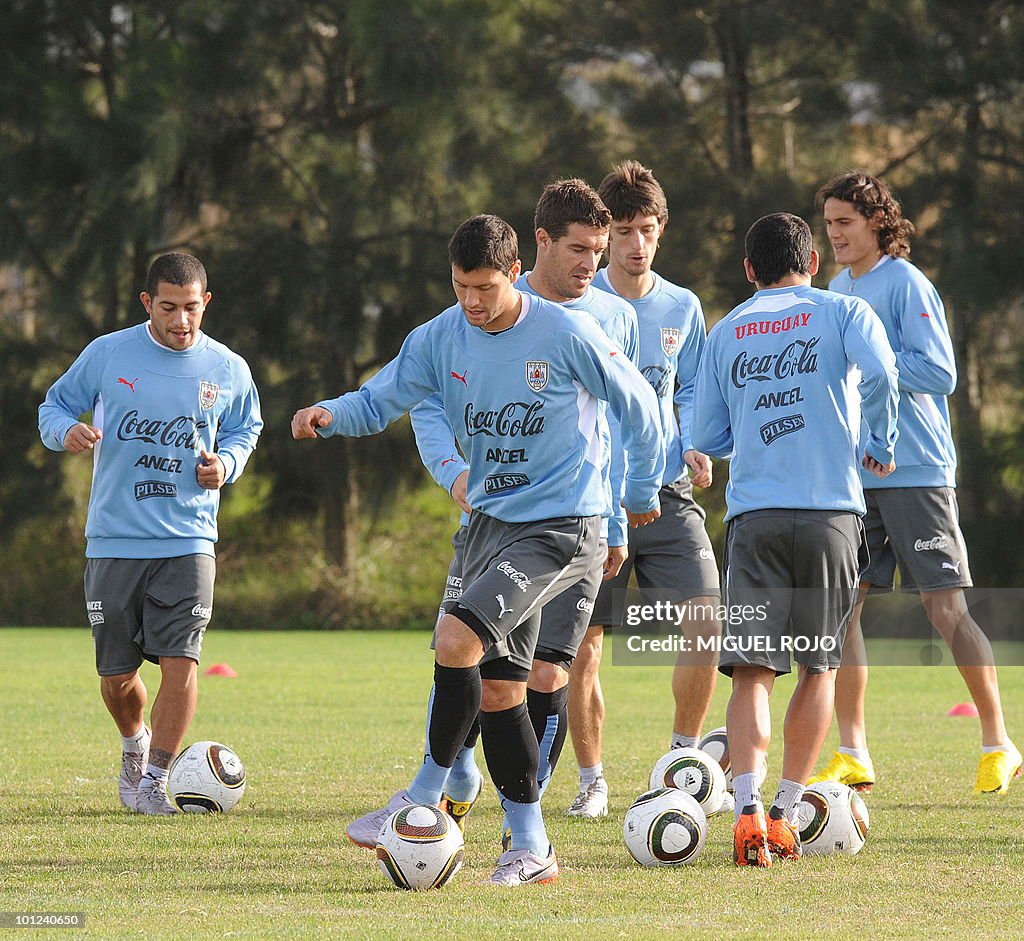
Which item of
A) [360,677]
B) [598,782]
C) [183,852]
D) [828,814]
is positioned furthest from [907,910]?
[360,677]

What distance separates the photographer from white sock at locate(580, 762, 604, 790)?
5.97 meters

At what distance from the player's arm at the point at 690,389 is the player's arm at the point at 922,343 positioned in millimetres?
827

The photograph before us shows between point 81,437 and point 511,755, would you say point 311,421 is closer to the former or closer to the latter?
point 511,755

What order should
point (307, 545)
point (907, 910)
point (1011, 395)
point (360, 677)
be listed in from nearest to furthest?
point (907, 910), point (360, 677), point (1011, 395), point (307, 545)

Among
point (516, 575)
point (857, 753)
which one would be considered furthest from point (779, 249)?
point (857, 753)

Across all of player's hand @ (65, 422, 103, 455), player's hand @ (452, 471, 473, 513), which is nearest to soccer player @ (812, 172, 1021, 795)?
player's hand @ (452, 471, 473, 513)

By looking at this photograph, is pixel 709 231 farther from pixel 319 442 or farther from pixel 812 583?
pixel 812 583

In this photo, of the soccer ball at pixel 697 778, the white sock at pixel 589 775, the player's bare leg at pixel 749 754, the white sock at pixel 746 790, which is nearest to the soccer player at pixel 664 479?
the white sock at pixel 589 775

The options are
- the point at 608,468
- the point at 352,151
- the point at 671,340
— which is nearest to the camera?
Answer: the point at 608,468

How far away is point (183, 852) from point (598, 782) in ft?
5.41

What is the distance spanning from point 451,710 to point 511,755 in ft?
0.74

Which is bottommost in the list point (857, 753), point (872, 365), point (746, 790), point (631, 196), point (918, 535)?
point (857, 753)

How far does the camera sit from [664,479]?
6340 mm

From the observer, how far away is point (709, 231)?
18.9 metres
